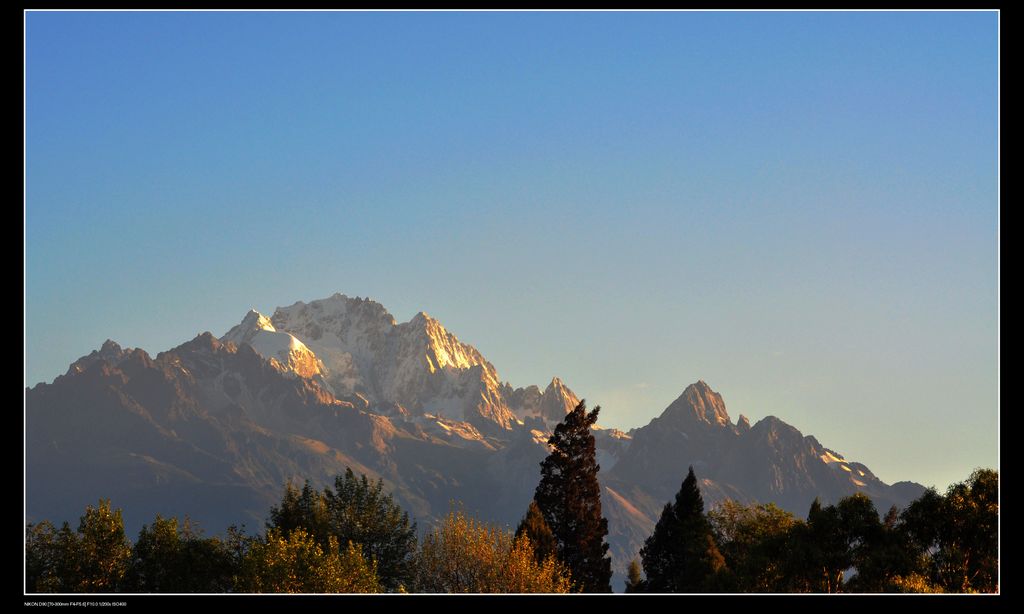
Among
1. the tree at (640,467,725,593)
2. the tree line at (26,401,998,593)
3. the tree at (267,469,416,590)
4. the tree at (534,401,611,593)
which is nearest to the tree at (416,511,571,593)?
the tree line at (26,401,998,593)

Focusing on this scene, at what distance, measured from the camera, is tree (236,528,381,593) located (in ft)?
266

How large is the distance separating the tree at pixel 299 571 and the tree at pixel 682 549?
105 feet

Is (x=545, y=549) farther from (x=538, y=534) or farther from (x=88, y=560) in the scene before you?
(x=88, y=560)

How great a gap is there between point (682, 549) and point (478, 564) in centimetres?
3582

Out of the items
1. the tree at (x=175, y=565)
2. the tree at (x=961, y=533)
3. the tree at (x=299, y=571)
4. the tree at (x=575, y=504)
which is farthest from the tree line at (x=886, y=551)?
the tree at (x=175, y=565)

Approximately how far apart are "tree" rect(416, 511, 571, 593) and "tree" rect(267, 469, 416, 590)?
13.2 meters

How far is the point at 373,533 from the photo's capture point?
11231cm

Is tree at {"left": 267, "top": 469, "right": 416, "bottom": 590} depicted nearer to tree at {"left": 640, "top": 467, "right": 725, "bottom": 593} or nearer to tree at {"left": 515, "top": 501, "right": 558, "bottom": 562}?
tree at {"left": 515, "top": 501, "right": 558, "bottom": 562}

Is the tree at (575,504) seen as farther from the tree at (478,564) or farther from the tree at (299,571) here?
the tree at (299,571)

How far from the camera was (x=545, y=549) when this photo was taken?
10275 cm

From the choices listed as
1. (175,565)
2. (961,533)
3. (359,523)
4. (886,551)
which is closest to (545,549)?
(359,523)
